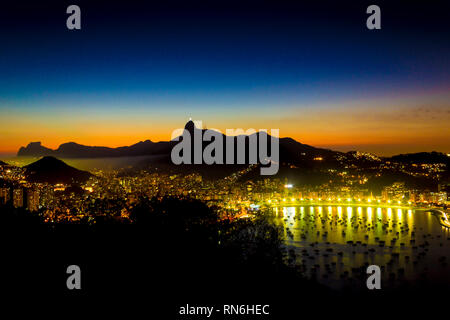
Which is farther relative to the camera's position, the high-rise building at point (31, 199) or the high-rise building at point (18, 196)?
the high-rise building at point (31, 199)

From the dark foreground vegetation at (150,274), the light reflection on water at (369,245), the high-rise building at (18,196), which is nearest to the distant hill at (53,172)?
the high-rise building at (18,196)

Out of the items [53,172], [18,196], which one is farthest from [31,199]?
[53,172]

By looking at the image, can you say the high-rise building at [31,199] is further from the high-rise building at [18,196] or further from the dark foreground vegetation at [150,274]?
the dark foreground vegetation at [150,274]

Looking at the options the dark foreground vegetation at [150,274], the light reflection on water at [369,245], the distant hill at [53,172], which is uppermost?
the distant hill at [53,172]

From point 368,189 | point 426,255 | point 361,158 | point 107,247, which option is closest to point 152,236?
point 107,247
